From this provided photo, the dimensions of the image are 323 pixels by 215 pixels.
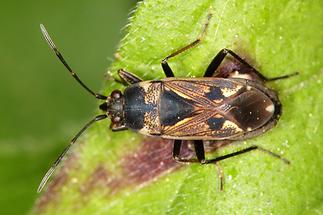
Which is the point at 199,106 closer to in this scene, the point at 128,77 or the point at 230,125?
the point at 230,125

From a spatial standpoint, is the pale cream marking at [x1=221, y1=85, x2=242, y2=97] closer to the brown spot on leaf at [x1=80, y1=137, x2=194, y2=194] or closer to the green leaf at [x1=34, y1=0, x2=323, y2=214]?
the green leaf at [x1=34, y1=0, x2=323, y2=214]

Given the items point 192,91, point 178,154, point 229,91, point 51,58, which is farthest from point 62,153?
point 51,58

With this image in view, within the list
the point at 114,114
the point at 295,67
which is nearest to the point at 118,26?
the point at 114,114

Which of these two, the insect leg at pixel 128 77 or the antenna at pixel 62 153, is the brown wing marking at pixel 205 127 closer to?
the insect leg at pixel 128 77

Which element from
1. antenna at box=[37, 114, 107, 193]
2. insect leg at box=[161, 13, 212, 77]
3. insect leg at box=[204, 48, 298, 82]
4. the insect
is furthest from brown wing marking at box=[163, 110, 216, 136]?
antenna at box=[37, 114, 107, 193]

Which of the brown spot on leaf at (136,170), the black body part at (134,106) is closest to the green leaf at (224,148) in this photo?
the brown spot on leaf at (136,170)
